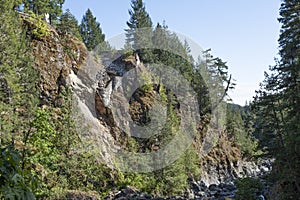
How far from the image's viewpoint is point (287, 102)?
1753 cm

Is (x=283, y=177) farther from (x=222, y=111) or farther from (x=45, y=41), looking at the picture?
(x=222, y=111)

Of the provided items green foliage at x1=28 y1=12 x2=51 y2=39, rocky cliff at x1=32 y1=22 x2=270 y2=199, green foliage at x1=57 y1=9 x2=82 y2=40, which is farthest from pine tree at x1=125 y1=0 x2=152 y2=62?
green foliage at x1=28 y1=12 x2=51 y2=39

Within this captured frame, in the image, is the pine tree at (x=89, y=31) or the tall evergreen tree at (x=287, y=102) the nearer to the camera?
the tall evergreen tree at (x=287, y=102)

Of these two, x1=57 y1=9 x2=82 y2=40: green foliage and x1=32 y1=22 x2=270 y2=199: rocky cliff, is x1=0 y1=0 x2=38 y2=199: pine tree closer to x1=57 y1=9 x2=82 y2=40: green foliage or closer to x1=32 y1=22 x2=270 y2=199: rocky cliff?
x1=32 y1=22 x2=270 y2=199: rocky cliff

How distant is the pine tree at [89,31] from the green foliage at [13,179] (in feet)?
131

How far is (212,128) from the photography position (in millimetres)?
45250

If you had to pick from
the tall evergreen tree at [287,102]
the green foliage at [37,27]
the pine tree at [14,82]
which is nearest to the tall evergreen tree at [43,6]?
the green foliage at [37,27]

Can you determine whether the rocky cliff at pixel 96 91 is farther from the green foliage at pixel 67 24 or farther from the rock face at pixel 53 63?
the green foliage at pixel 67 24

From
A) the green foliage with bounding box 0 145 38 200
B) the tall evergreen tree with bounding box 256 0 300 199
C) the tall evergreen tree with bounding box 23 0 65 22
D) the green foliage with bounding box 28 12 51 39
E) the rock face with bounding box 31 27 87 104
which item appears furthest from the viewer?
the tall evergreen tree with bounding box 23 0 65 22

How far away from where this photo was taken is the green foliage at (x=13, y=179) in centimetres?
124

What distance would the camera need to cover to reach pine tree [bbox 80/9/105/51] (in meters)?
41.1

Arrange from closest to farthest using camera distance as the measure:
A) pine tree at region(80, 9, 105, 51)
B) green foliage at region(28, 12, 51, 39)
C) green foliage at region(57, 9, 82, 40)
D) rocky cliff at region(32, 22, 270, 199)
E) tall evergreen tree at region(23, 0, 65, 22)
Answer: rocky cliff at region(32, 22, 270, 199) → green foliage at region(28, 12, 51, 39) → tall evergreen tree at region(23, 0, 65, 22) → green foliage at region(57, 9, 82, 40) → pine tree at region(80, 9, 105, 51)

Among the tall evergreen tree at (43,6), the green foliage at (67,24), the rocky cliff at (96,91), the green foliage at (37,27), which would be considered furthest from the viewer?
the green foliage at (67,24)

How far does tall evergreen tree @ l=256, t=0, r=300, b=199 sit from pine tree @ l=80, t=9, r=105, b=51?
27.1 metres
